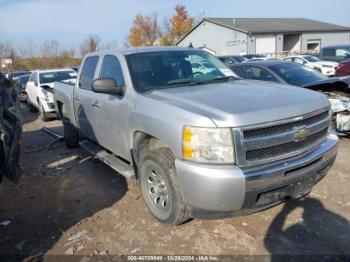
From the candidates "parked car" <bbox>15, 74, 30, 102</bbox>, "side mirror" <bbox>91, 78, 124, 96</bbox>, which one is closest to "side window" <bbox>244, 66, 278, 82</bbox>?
"side mirror" <bbox>91, 78, 124, 96</bbox>

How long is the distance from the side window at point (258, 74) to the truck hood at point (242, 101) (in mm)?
3599

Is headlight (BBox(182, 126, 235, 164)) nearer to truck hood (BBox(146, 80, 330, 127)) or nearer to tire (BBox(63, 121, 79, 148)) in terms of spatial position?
truck hood (BBox(146, 80, 330, 127))

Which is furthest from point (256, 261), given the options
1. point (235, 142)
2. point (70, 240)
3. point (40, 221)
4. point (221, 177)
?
point (40, 221)

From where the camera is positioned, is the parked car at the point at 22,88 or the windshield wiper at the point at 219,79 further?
the parked car at the point at 22,88

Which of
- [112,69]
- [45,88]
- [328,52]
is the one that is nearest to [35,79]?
[45,88]

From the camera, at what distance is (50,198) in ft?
16.4

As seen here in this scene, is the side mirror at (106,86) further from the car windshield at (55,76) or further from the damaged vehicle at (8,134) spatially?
the car windshield at (55,76)

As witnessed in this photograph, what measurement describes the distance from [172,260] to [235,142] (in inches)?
50.8

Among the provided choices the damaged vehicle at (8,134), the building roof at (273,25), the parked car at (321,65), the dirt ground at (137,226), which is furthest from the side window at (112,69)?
the building roof at (273,25)

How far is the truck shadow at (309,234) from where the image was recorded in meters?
3.38

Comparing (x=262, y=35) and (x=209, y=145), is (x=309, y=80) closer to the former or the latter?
(x=209, y=145)

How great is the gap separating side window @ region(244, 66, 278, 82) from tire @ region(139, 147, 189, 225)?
447cm

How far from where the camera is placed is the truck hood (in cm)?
312

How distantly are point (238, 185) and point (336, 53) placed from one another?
19.6 metres
